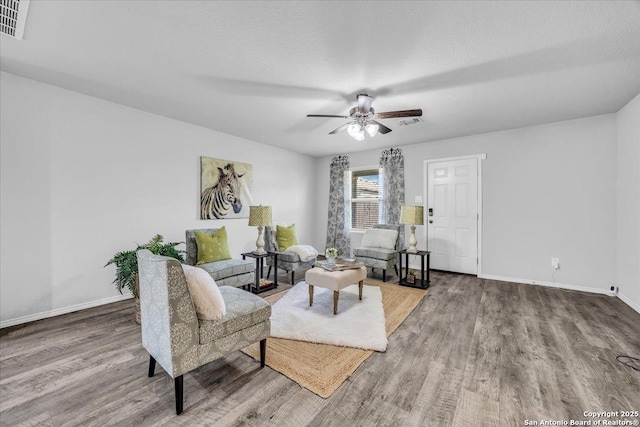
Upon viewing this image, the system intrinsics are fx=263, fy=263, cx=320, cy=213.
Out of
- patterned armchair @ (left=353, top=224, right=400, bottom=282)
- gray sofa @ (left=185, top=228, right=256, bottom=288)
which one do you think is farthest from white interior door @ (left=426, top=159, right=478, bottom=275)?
gray sofa @ (left=185, top=228, right=256, bottom=288)

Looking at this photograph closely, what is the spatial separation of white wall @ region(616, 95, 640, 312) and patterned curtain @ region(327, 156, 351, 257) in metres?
4.27

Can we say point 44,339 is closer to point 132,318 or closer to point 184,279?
point 132,318

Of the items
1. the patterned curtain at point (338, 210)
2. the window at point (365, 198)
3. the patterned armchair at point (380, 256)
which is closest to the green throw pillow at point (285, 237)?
the patterned armchair at point (380, 256)

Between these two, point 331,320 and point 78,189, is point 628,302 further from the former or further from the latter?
point 78,189

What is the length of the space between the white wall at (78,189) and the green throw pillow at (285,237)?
1320mm

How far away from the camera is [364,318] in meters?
2.85

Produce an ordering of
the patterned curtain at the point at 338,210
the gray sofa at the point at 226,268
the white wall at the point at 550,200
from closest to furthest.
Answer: the gray sofa at the point at 226,268 → the white wall at the point at 550,200 → the patterned curtain at the point at 338,210

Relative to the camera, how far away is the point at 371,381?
1858mm

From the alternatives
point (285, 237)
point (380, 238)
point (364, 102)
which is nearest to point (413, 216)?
point (380, 238)

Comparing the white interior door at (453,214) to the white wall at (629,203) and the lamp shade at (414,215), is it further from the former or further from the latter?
the white wall at (629,203)

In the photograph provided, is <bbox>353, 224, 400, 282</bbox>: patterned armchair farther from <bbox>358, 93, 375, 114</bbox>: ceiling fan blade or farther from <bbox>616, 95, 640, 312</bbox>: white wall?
<bbox>616, 95, 640, 312</bbox>: white wall

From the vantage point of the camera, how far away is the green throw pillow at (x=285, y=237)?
458cm

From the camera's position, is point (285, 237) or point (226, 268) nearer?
point (226, 268)

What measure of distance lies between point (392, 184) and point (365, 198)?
774 millimetres
